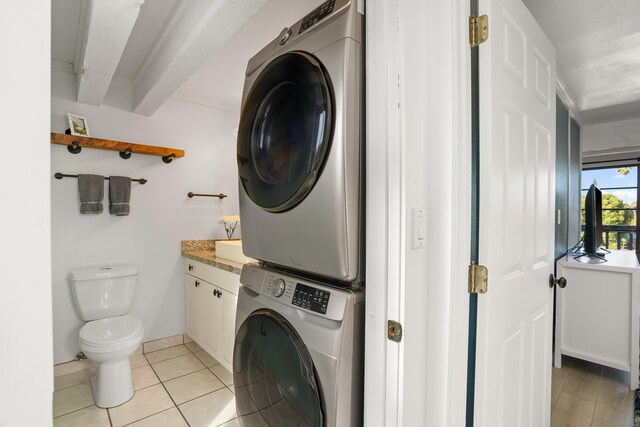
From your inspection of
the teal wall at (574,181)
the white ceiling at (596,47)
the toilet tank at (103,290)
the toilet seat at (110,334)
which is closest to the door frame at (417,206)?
the white ceiling at (596,47)

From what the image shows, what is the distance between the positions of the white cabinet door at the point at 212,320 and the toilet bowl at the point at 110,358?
19.7 inches

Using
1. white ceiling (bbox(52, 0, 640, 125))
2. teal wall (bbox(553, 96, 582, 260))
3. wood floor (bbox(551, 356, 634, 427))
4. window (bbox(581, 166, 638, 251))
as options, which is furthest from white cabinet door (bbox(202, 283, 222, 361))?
window (bbox(581, 166, 638, 251))

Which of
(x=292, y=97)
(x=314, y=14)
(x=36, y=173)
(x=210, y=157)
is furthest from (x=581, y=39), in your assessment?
(x=210, y=157)

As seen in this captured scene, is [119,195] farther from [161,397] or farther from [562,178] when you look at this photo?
[562,178]

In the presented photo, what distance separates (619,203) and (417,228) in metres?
5.68

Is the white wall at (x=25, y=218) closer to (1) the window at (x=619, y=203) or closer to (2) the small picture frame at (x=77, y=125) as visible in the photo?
(2) the small picture frame at (x=77, y=125)

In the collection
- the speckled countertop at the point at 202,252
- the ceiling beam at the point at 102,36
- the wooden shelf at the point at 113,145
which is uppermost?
the ceiling beam at the point at 102,36

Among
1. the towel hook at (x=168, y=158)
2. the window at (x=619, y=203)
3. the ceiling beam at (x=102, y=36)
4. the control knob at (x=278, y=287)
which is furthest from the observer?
the window at (x=619, y=203)

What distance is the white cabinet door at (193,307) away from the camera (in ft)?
8.75

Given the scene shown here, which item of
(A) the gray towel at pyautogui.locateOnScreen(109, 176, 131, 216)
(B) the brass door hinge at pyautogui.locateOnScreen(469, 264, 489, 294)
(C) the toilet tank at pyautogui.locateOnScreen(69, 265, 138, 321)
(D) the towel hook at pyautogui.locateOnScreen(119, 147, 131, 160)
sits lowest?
(C) the toilet tank at pyautogui.locateOnScreen(69, 265, 138, 321)

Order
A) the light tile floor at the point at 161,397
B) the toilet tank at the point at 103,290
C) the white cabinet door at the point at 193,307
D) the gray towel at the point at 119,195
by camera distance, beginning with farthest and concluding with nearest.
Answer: the white cabinet door at the point at 193,307 < the gray towel at the point at 119,195 < the toilet tank at the point at 103,290 < the light tile floor at the point at 161,397

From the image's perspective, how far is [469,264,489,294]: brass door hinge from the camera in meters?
1.01

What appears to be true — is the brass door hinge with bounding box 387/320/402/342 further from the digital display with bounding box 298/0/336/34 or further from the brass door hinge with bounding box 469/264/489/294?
the digital display with bounding box 298/0/336/34

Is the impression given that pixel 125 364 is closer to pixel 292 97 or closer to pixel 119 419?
pixel 119 419
